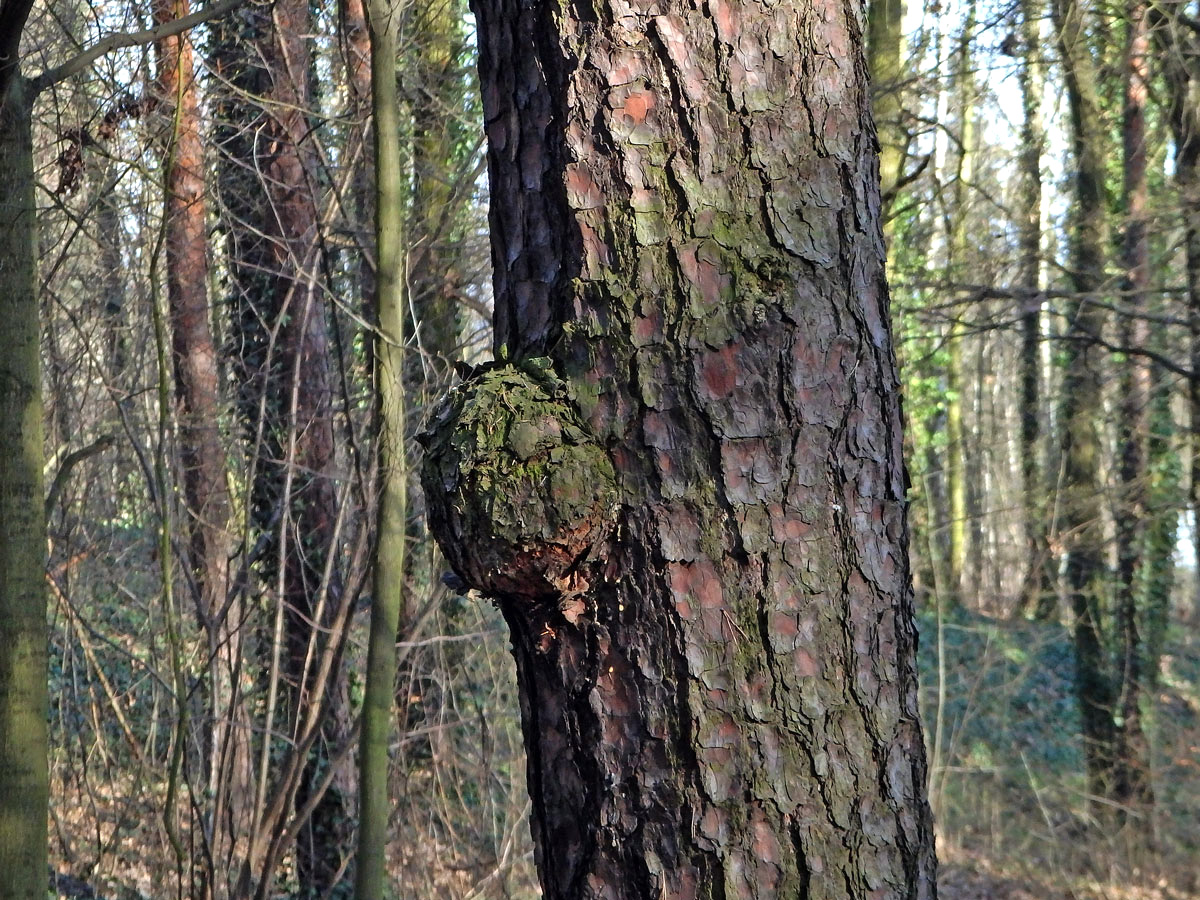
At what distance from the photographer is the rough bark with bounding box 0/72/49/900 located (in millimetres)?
3135

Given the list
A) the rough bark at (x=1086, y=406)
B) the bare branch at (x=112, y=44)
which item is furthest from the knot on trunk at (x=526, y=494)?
the rough bark at (x=1086, y=406)

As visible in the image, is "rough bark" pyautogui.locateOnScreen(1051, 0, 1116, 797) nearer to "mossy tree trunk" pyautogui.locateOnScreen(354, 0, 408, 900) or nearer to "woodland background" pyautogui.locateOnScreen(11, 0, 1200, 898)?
"woodland background" pyautogui.locateOnScreen(11, 0, 1200, 898)

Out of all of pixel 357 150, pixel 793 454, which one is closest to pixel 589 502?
pixel 793 454

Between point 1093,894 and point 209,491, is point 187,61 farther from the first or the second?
point 1093,894

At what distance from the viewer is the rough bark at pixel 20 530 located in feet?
10.3

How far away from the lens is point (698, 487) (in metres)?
1.37

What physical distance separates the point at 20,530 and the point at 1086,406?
27.8ft

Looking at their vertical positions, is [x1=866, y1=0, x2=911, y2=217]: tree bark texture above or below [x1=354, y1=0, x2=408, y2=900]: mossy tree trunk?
above

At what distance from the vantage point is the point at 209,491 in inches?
226

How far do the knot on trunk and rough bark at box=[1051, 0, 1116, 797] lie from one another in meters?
5.99

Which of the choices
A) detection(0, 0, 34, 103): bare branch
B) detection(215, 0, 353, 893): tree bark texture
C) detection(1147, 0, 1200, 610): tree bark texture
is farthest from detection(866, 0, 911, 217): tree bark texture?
detection(0, 0, 34, 103): bare branch

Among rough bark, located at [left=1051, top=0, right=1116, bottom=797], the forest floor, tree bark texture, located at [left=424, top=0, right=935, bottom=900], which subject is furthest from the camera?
the forest floor

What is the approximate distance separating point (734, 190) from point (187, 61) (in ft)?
14.0

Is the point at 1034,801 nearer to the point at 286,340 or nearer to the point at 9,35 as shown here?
the point at 286,340
